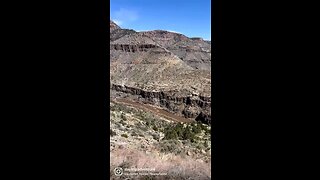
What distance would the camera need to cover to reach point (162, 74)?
3666 centimetres

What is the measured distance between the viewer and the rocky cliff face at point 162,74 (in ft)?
95.8

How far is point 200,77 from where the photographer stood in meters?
32.2

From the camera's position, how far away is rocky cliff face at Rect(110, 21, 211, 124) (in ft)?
95.8
